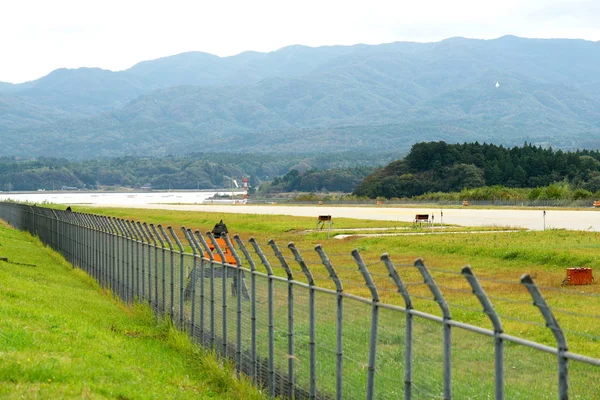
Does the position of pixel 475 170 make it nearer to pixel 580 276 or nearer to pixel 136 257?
pixel 580 276

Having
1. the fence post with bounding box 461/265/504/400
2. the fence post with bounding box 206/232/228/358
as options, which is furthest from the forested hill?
the fence post with bounding box 461/265/504/400

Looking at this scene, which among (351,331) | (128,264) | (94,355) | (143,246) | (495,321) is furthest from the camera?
(128,264)

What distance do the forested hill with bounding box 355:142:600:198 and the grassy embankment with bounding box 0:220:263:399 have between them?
117m

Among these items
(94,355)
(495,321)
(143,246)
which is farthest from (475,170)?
(495,321)

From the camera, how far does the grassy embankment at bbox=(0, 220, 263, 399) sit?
14.8 meters

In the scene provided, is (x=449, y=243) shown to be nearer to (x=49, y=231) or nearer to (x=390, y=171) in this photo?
(x=49, y=231)

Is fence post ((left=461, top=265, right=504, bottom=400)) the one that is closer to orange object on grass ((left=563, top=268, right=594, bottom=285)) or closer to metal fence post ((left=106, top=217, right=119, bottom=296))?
orange object on grass ((left=563, top=268, right=594, bottom=285))

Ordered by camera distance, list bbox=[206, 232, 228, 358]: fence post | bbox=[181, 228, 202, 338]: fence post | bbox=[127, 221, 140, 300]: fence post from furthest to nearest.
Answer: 1. bbox=[127, 221, 140, 300]: fence post
2. bbox=[181, 228, 202, 338]: fence post
3. bbox=[206, 232, 228, 358]: fence post

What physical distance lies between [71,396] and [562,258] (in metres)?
26.3

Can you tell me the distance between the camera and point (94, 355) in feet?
57.2

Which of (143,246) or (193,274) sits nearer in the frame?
(193,274)

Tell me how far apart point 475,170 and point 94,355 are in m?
146

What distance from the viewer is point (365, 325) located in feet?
54.1

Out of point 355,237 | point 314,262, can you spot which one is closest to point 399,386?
point 314,262
